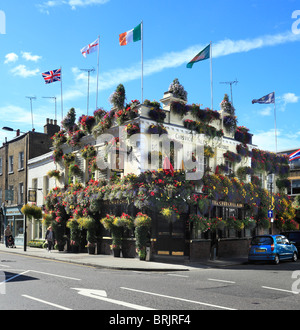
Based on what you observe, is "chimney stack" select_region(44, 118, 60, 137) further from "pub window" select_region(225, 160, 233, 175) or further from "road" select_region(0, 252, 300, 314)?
"road" select_region(0, 252, 300, 314)

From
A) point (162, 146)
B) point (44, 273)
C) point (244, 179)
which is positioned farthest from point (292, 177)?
point (44, 273)

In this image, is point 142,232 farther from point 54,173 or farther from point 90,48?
point 90,48

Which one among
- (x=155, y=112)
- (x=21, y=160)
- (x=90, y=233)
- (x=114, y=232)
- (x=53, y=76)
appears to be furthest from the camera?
(x=21, y=160)

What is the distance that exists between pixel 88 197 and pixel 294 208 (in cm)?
1802

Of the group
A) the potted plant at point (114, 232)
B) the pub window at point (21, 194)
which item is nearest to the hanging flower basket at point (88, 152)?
the potted plant at point (114, 232)

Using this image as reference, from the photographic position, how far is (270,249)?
19.9m

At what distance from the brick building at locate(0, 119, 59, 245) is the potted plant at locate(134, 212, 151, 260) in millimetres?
16635

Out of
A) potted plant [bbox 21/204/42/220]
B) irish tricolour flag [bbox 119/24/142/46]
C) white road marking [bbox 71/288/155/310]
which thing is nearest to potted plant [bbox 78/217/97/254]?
potted plant [bbox 21/204/42/220]

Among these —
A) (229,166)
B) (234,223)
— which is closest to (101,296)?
(234,223)

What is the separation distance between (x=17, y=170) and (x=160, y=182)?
66.7 ft

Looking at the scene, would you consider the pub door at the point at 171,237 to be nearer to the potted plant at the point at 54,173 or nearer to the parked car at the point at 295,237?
the parked car at the point at 295,237

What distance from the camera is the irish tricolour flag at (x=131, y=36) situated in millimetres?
23627

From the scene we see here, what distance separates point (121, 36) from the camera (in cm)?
2427

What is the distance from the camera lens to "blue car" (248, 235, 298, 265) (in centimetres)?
1984
